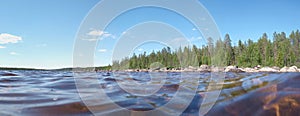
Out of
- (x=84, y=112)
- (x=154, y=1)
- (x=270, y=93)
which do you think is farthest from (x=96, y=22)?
(x=270, y=93)

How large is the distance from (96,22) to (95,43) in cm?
48

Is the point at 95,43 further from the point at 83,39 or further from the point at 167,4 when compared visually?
the point at 167,4

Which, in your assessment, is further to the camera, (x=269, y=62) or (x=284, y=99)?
(x=269, y=62)

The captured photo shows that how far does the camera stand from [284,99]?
2.24 metres

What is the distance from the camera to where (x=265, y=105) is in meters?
2.17

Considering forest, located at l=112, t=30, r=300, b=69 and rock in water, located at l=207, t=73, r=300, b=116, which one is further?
forest, located at l=112, t=30, r=300, b=69

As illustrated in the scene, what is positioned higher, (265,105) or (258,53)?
(258,53)

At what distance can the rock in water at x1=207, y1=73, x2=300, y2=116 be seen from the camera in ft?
6.61

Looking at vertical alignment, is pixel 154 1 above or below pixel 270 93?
above

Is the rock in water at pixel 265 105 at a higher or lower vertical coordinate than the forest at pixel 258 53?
lower

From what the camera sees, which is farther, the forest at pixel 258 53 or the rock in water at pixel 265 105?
the forest at pixel 258 53

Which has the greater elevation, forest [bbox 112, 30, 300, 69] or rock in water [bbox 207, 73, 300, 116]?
forest [bbox 112, 30, 300, 69]

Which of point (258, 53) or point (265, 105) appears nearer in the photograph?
point (265, 105)

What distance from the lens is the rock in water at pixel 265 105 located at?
202cm
